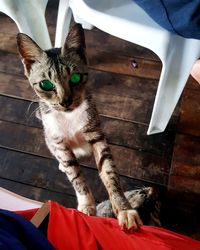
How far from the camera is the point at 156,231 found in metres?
0.66

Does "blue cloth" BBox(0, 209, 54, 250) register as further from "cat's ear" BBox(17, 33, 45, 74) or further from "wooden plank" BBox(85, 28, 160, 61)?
"wooden plank" BBox(85, 28, 160, 61)

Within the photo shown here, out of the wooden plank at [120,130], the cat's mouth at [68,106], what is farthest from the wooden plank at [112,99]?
the cat's mouth at [68,106]

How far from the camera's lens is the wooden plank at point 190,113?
4.14ft

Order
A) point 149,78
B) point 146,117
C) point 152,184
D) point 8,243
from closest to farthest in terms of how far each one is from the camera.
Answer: point 8,243
point 152,184
point 146,117
point 149,78

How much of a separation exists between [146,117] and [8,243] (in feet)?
3.15

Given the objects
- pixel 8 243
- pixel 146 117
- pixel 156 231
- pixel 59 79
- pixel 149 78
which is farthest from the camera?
pixel 149 78

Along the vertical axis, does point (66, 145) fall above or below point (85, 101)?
below

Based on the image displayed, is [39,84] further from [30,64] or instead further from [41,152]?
[41,152]

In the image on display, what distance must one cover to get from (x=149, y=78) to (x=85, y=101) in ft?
1.88

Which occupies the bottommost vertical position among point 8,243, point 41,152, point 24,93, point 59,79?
point 41,152

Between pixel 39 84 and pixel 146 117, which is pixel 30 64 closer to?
pixel 39 84

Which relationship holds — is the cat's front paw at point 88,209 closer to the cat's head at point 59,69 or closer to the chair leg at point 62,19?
the cat's head at point 59,69

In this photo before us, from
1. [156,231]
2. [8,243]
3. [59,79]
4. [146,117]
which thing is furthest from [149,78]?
[8,243]

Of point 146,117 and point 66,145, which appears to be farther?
point 146,117
